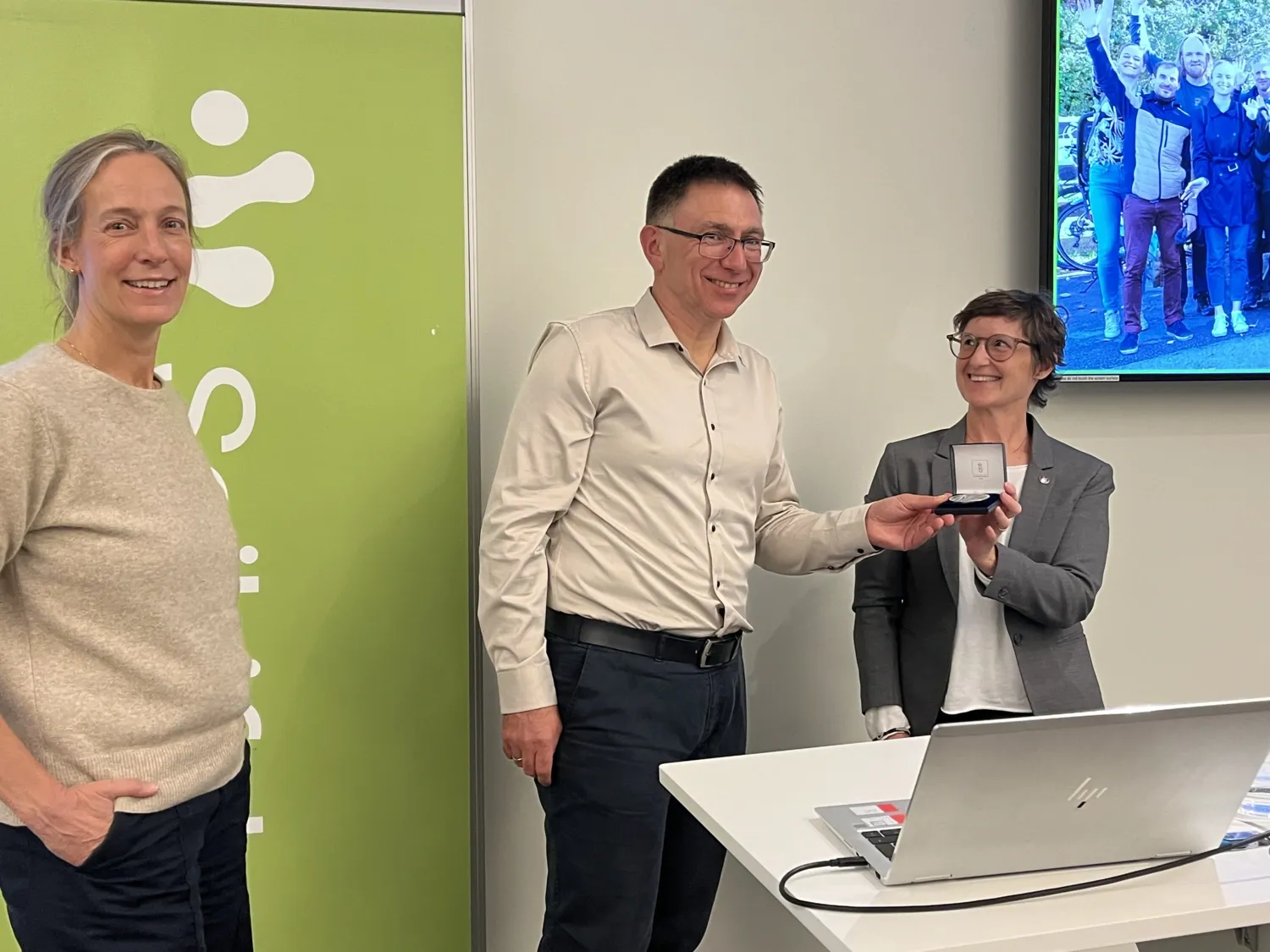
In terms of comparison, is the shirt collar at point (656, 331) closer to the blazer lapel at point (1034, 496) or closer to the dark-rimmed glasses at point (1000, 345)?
the dark-rimmed glasses at point (1000, 345)

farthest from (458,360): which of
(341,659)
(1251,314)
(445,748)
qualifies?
(1251,314)

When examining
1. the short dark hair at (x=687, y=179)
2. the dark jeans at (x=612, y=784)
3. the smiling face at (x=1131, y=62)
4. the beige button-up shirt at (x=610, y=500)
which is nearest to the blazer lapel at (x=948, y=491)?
the beige button-up shirt at (x=610, y=500)

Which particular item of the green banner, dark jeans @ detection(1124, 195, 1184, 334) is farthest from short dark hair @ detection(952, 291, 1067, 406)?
the green banner

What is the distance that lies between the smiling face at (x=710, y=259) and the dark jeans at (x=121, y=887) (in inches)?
47.8

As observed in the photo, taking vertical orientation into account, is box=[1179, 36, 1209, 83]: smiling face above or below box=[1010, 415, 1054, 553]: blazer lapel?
above

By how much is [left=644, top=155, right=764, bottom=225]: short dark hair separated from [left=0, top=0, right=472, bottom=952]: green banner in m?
0.45

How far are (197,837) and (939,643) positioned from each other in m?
1.38

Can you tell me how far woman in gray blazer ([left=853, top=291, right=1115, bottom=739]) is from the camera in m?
2.18

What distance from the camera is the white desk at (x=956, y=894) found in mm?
1117

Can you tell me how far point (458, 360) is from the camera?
2.50m

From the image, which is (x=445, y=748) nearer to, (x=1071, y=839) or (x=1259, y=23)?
(x=1071, y=839)

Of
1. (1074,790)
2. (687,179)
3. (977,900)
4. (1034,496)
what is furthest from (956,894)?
(687,179)

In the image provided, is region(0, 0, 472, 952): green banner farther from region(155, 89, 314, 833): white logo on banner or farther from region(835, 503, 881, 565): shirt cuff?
region(835, 503, 881, 565): shirt cuff

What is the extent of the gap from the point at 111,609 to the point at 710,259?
4.04ft
